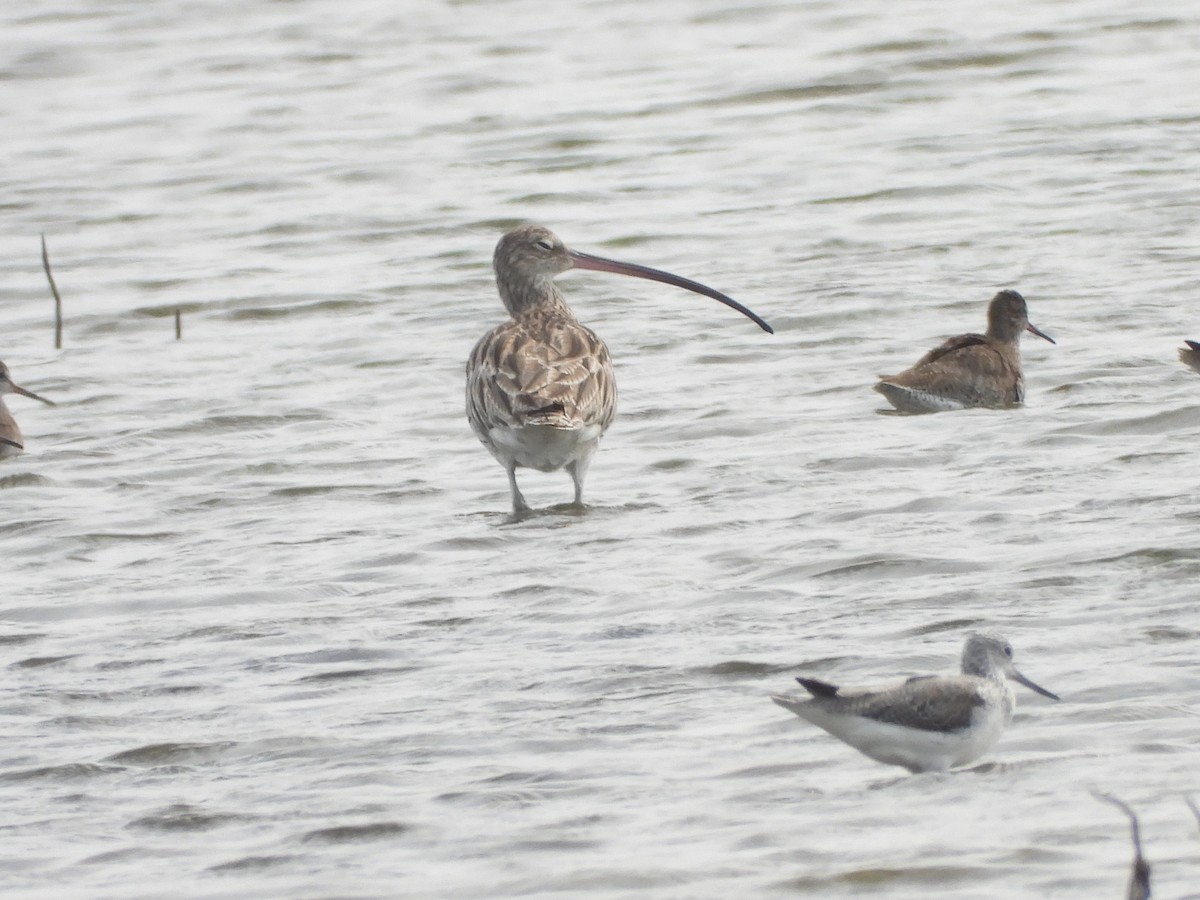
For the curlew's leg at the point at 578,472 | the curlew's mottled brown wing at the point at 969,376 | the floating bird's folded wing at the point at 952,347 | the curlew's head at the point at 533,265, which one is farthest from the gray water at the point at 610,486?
the curlew's head at the point at 533,265

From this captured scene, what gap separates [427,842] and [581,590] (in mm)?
2517

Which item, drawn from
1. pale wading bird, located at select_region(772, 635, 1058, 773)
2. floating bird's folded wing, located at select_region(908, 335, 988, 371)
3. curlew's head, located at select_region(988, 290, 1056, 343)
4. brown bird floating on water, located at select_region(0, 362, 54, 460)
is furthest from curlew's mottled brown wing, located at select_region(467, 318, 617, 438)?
pale wading bird, located at select_region(772, 635, 1058, 773)

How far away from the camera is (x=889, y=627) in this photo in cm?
800

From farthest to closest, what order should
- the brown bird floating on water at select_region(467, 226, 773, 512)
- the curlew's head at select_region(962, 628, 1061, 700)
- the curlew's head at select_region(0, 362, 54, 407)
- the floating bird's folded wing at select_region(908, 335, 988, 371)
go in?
the curlew's head at select_region(0, 362, 54, 407)
the floating bird's folded wing at select_region(908, 335, 988, 371)
the brown bird floating on water at select_region(467, 226, 773, 512)
the curlew's head at select_region(962, 628, 1061, 700)

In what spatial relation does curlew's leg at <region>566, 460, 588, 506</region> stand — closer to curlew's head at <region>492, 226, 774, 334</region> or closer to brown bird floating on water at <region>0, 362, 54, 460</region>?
curlew's head at <region>492, 226, 774, 334</region>

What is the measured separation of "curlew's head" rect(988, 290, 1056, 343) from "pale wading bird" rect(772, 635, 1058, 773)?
19.0 feet

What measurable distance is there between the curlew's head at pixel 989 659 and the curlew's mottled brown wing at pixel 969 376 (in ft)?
15.4

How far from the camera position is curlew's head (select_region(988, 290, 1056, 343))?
482 inches

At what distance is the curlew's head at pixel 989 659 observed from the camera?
6754 mm

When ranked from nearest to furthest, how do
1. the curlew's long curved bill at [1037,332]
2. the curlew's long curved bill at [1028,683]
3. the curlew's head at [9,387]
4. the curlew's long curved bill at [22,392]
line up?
the curlew's long curved bill at [1028,683], the curlew's long curved bill at [1037,332], the curlew's head at [9,387], the curlew's long curved bill at [22,392]

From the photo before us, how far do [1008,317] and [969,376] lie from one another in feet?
2.97

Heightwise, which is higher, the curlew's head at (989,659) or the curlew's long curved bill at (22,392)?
the curlew's head at (989,659)

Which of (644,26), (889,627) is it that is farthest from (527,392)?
(644,26)

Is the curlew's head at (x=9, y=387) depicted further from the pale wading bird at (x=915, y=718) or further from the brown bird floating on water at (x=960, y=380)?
the pale wading bird at (x=915, y=718)
